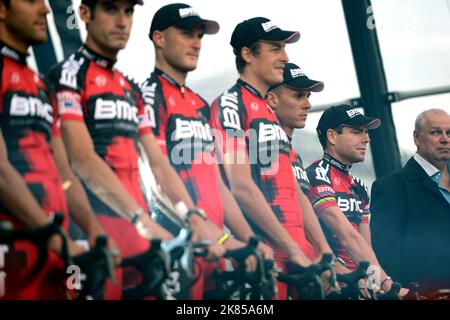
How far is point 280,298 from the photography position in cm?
523

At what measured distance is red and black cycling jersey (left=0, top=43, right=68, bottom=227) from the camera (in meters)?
3.88

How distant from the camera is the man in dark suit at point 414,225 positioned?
635cm

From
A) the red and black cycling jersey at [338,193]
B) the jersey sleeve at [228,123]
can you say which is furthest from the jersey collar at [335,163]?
the jersey sleeve at [228,123]

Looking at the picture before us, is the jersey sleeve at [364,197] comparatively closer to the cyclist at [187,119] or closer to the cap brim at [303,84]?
the cap brim at [303,84]

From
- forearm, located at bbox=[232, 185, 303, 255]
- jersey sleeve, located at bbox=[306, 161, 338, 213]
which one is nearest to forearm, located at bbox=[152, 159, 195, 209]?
forearm, located at bbox=[232, 185, 303, 255]

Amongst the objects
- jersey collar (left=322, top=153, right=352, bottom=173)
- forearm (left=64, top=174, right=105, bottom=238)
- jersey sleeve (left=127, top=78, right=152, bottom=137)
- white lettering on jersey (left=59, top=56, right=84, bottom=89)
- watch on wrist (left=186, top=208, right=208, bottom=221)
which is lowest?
jersey collar (left=322, top=153, right=352, bottom=173)

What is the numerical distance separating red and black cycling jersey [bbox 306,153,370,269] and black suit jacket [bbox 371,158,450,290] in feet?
0.45

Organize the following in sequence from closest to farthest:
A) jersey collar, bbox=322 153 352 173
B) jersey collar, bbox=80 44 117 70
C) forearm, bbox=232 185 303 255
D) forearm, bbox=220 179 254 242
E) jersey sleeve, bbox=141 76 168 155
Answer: jersey collar, bbox=80 44 117 70
jersey sleeve, bbox=141 76 168 155
forearm, bbox=220 179 254 242
forearm, bbox=232 185 303 255
jersey collar, bbox=322 153 352 173

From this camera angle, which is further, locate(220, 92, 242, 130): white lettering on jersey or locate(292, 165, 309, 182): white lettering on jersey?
locate(292, 165, 309, 182): white lettering on jersey

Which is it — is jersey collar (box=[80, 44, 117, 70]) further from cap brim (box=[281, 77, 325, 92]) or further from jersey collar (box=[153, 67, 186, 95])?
cap brim (box=[281, 77, 325, 92])

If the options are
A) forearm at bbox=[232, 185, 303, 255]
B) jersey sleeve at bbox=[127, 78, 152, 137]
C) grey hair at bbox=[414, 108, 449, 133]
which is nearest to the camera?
jersey sleeve at bbox=[127, 78, 152, 137]

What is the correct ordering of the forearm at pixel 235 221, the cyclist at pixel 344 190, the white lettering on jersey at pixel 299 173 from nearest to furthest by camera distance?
the forearm at pixel 235 221 < the white lettering on jersey at pixel 299 173 < the cyclist at pixel 344 190

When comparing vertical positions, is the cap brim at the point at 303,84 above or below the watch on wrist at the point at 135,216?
above

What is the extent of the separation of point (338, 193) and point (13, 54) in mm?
3003
